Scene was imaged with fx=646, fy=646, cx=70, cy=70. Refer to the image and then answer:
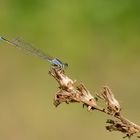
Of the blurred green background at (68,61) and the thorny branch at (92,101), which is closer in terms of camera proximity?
the thorny branch at (92,101)

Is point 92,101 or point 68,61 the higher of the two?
point 68,61

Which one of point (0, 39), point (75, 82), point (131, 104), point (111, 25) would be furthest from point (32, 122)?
point (75, 82)

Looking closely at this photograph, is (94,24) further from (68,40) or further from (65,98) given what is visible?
(65,98)

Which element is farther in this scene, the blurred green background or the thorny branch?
the blurred green background

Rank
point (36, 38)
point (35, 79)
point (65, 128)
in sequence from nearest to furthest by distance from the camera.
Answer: point (65, 128) < point (35, 79) < point (36, 38)

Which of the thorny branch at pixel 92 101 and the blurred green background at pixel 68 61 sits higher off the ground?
the blurred green background at pixel 68 61
